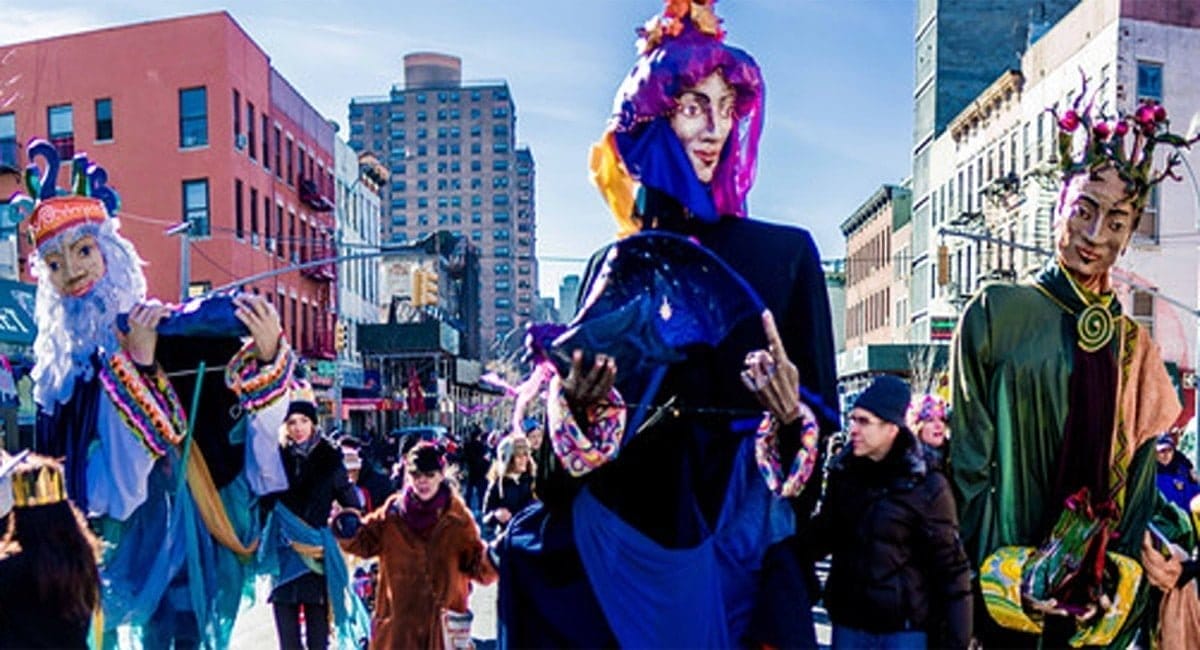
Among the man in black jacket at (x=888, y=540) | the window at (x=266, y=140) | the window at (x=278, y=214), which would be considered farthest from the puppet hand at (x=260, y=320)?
the window at (x=266, y=140)

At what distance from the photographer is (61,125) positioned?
29.0 metres

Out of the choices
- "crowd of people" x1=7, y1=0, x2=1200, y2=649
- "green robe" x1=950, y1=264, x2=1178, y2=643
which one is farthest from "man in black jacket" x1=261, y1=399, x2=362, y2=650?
"green robe" x1=950, y1=264, x2=1178, y2=643

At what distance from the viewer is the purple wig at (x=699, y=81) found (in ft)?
8.58

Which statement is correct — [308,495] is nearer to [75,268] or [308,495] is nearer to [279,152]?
[75,268]

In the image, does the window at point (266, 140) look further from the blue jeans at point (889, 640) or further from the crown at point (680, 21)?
the crown at point (680, 21)

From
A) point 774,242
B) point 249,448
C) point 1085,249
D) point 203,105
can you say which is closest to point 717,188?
point 774,242

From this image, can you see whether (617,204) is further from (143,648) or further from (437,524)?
(437,524)

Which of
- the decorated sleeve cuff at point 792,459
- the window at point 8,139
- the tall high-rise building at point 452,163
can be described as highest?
the tall high-rise building at point 452,163

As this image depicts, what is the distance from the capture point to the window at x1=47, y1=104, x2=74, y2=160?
28906 mm

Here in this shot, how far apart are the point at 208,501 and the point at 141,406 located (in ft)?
1.27

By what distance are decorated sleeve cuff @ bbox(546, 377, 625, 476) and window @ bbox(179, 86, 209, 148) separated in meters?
28.9

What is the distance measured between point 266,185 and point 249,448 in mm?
29559

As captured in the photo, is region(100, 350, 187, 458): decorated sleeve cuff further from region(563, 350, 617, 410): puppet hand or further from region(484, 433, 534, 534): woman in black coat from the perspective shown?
region(484, 433, 534, 534): woman in black coat

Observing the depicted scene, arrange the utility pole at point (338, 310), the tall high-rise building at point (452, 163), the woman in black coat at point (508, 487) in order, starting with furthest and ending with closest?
the tall high-rise building at point (452, 163) → the utility pole at point (338, 310) → the woman in black coat at point (508, 487)
